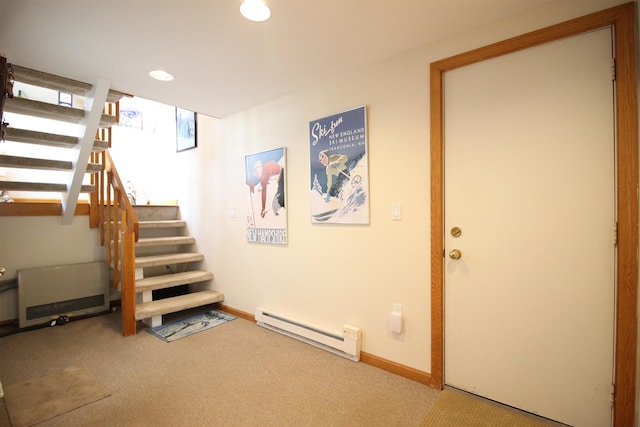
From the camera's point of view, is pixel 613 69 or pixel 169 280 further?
pixel 169 280

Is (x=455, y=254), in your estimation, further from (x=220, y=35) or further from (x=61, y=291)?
(x=61, y=291)

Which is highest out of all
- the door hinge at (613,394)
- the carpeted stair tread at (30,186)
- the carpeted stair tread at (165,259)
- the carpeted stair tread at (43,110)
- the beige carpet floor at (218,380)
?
the carpeted stair tread at (43,110)

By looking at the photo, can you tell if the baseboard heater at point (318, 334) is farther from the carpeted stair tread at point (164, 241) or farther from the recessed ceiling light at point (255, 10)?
the recessed ceiling light at point (255, 10)

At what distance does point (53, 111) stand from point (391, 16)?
9.06ft

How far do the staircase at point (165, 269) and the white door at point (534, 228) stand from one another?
2648 mm

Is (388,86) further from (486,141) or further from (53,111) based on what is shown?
(53,111)

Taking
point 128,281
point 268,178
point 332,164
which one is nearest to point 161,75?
point 268,178

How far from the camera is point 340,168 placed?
233 cm

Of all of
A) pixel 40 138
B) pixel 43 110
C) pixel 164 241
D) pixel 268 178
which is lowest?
pixel 164 241

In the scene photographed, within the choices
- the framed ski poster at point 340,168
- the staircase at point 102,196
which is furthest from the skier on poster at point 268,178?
the staircase at point 102,196

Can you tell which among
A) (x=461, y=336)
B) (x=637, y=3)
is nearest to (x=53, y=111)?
(x=461, y=336)

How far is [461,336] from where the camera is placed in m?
1.86

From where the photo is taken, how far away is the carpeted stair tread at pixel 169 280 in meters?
2.98

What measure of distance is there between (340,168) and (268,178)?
2.84 ft
